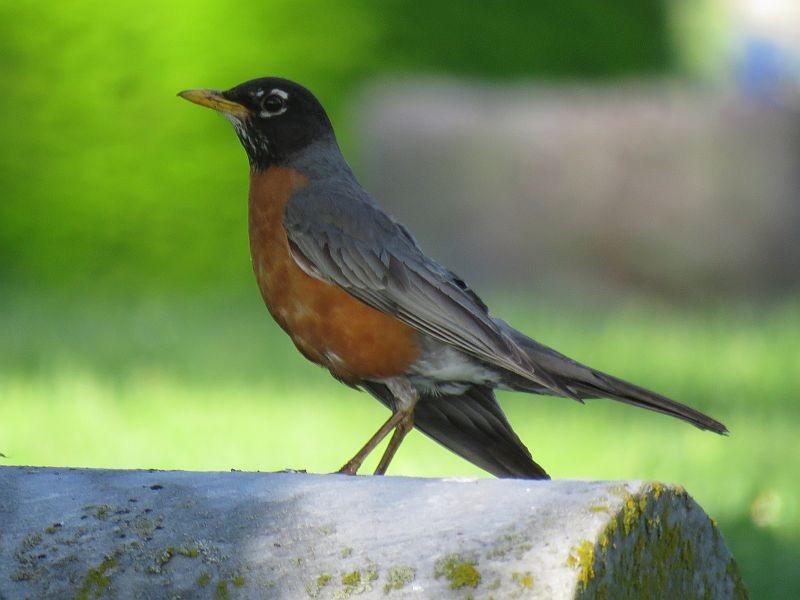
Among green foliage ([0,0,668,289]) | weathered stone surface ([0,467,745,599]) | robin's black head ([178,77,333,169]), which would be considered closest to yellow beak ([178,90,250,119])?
robin's black head ([178,77,333,169])

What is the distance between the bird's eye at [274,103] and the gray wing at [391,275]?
264mm

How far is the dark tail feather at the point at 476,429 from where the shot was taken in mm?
3391

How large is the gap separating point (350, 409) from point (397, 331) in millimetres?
2792

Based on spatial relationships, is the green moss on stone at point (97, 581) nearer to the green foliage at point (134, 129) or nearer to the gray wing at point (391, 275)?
the gray wing at point (391, 275)

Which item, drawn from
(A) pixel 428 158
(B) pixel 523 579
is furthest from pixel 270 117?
(A) pixel 428 158

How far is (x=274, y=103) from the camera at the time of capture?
391cm

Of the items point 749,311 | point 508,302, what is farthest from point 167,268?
point 749,311

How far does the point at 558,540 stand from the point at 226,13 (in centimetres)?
974

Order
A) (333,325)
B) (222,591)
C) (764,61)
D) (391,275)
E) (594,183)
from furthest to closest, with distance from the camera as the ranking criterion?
(764,61), (594,183), (391,275), (333,325), (222,591)

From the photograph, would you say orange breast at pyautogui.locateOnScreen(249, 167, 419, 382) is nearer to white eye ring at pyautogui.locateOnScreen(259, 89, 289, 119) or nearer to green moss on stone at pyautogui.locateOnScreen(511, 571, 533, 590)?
white eye ring at pyautogui.locateOnScreen(259, 89, 289, 119)

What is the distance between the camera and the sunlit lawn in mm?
5043

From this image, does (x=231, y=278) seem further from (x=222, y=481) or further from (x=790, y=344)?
(x=222, y=481)

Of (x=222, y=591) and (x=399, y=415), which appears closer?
(x=222, y=591)

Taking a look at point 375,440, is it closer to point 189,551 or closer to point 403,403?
→ point 403,403
